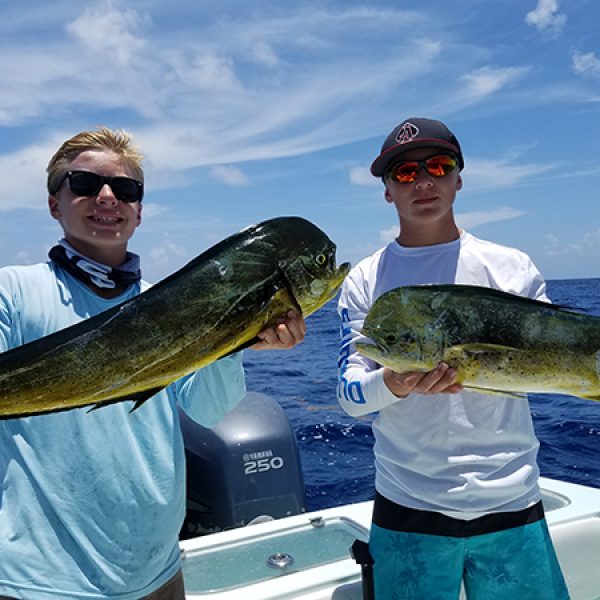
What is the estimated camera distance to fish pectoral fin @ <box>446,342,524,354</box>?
1.89 meters

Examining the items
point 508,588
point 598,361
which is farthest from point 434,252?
point 508,588

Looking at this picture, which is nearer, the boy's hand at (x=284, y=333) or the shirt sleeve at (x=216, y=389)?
the boy's hand at (x=284, y=333)

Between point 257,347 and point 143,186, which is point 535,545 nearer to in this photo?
point 257,347

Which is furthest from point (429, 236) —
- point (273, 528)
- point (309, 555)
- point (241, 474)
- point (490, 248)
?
point (241, 474)

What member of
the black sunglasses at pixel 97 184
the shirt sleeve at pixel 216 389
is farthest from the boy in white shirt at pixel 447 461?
the black sunglasses at pixel 97 184

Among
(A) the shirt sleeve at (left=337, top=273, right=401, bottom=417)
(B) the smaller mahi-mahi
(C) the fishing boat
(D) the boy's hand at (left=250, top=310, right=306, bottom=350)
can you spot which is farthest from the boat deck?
(D) the boy's hand at (left=250, top=310, right=306, bottom=350)

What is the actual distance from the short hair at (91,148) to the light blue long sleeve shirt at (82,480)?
0.32 metres

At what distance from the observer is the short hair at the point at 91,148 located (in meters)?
2.11

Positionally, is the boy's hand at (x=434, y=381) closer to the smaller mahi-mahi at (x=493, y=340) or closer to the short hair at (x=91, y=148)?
the smaller mahi-mahi at (x=493, y=340)

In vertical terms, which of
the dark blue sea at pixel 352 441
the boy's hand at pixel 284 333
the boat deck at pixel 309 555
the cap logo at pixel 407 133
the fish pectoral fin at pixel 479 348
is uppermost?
the cap logo at pixel 407 133

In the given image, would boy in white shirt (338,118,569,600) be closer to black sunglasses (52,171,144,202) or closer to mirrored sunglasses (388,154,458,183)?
mirrored sunglasses (388,154,458,183)

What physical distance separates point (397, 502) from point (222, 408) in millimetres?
839

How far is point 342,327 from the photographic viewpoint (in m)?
2.71

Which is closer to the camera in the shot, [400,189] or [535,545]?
[535,545]
